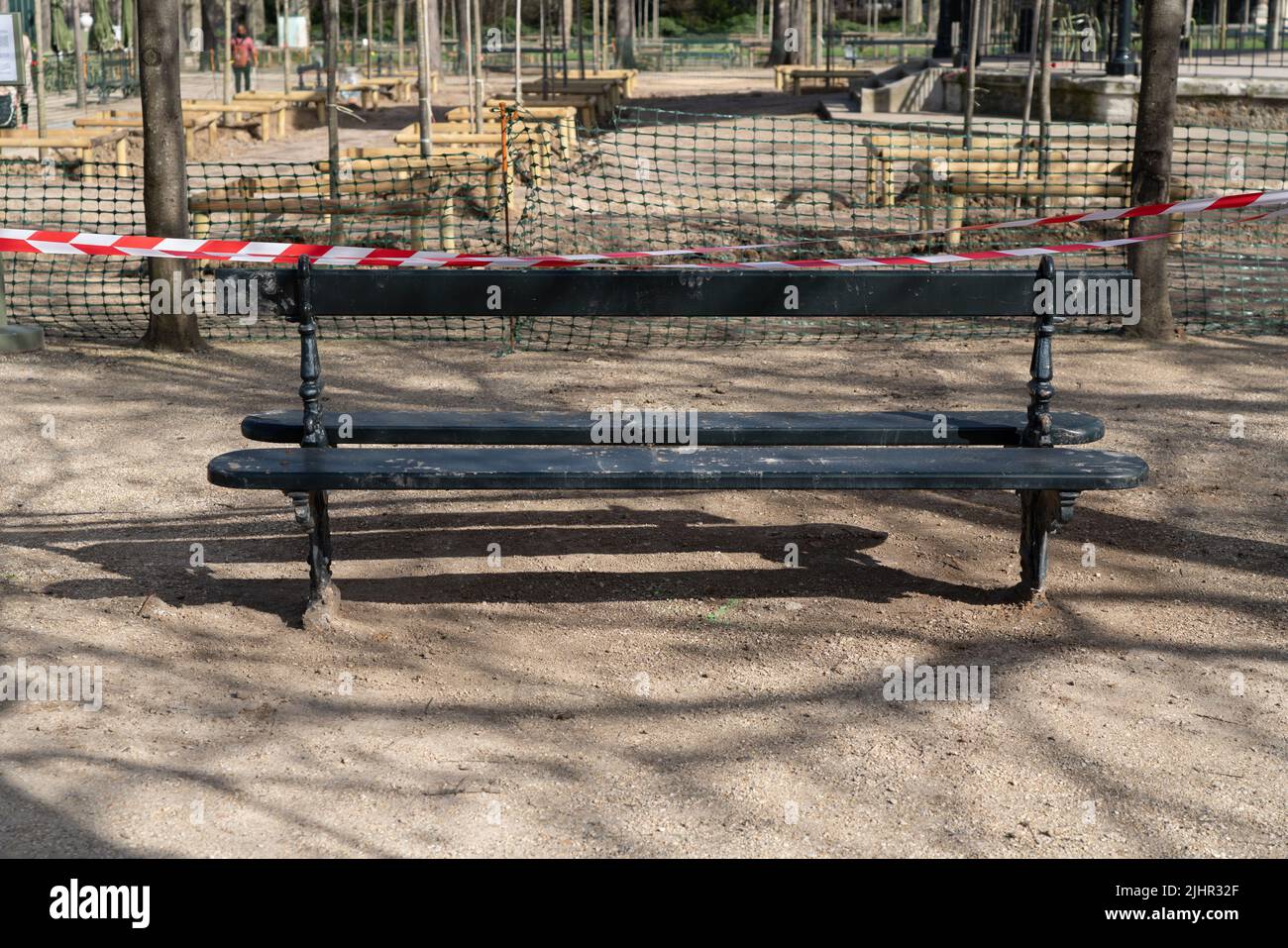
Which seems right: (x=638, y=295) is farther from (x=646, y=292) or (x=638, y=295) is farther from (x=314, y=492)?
(x=314, y=492)

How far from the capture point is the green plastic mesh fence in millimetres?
10430

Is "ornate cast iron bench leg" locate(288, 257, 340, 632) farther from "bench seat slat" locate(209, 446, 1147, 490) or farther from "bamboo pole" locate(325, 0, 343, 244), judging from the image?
"bamboo pole" locate(325, 0, 343, 244)

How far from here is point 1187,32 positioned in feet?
86.2

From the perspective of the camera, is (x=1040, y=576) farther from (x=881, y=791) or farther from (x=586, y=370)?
(x=586, y=370)

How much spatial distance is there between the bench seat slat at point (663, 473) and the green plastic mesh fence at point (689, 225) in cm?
437

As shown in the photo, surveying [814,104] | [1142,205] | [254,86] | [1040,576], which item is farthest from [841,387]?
[254,86]

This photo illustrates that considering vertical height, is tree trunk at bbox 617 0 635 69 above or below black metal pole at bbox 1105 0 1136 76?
above

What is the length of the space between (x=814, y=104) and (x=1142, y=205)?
2218 centimetres

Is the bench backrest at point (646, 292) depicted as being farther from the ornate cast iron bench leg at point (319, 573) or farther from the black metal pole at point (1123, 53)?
the black metal pole at point (1123, 53)

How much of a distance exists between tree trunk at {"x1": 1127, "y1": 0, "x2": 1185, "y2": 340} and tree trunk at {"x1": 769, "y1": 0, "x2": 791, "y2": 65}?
36.7 m

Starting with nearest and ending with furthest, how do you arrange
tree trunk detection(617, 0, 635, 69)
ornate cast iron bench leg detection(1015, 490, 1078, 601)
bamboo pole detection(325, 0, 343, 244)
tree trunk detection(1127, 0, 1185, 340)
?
ornate cast iron bench leg detection(1015, 490, 1078, 601) < tree trunk detection(1127, 0, 1185, 340) < bamboo pole detection(325, 0, 343, 244) < tree trunk detection(617, 0, 635, 69)

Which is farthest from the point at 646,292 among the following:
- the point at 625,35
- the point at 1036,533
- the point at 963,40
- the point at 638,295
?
the point at 625,35

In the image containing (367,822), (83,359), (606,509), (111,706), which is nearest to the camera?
(367,822)

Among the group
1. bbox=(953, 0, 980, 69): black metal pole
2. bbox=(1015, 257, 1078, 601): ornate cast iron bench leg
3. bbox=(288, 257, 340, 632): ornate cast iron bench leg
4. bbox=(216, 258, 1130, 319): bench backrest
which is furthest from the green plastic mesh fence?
bbox=(953, 0, 980, 69): black metal pole
